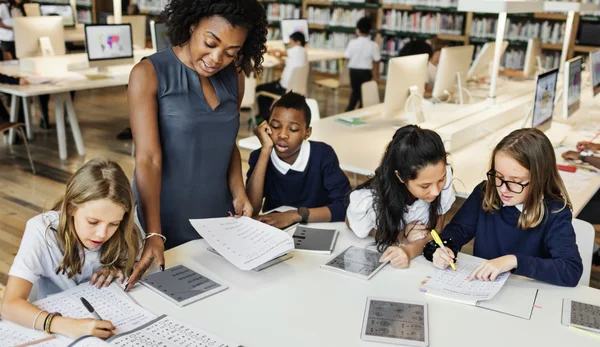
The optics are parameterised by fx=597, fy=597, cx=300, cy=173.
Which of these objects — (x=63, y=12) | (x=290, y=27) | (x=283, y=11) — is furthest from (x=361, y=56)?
(x=63, y=12)

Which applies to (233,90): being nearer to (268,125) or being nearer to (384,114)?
(268,125)

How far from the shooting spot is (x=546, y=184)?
1.76 meters

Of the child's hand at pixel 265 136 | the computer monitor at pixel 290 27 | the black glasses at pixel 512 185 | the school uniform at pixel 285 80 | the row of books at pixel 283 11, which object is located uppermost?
the row of books at pixel 283 11

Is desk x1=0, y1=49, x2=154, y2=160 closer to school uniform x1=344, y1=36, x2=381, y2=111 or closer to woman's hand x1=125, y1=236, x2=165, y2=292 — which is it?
school uniform x1=344, y1=36, x2=381, y2=111

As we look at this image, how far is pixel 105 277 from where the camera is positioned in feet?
4.91

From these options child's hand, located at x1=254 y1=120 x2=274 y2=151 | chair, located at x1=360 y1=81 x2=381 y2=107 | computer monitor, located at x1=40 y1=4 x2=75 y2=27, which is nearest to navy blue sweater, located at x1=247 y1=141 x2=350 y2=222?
child's hand, located at x1=254 y1=120 x2=274 y2=151

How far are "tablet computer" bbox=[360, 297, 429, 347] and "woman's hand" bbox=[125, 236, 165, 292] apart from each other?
1.80 feet

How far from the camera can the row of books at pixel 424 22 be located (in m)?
7.98

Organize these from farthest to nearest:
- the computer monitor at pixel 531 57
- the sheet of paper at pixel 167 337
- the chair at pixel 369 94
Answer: the computer monitor at pixel 531 57 → the chair at pixel 369 94 → the sheet of paper at pixel 167 337

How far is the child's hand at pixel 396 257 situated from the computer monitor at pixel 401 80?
1.90 m

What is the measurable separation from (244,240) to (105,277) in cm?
39

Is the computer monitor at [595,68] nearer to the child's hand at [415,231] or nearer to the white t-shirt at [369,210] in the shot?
the white t-shirt at [369,210]

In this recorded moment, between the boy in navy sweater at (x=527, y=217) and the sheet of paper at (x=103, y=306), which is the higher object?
the boy in navy sweater at (x=527, y=217)

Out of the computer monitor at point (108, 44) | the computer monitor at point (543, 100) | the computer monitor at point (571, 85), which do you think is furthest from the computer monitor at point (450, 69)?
the computer monitor at point (108, 44)
